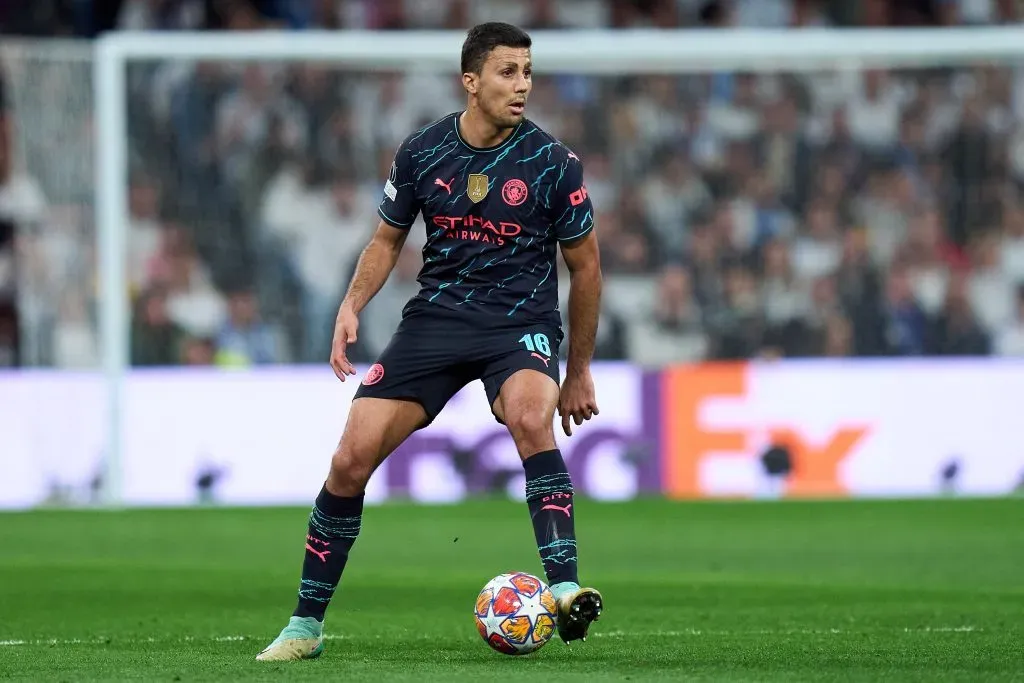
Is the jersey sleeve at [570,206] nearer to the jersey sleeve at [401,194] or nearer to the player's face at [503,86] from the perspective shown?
the player's face at [503,86]

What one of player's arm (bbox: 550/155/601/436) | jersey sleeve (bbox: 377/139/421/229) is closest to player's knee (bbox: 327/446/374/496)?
player's arm (bbox: 550/155/601/436)

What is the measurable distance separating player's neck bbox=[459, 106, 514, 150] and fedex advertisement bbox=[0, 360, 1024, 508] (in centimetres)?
824

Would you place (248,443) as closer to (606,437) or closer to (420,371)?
(606,437)

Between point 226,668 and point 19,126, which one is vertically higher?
point 19,126

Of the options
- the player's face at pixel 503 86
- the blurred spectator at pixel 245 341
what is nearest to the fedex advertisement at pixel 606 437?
the blurred spectator at pixel 245 341

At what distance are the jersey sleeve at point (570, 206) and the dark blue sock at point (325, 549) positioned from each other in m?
1.21

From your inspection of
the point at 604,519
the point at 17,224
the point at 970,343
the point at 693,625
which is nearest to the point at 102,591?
the point at 693,625

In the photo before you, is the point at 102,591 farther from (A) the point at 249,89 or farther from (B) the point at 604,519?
(A) the point at 249,89

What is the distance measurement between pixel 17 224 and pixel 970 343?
319 inches

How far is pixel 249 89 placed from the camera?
1627 cm

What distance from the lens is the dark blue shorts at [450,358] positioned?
6.67 metres

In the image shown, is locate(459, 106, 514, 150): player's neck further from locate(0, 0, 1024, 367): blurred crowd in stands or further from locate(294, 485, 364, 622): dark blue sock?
locate(0, 0, 1024, 367): blurred crowd in stands

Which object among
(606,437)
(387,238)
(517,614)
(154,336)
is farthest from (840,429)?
(517,614)

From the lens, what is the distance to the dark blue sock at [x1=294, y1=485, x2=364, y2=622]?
21.8 feet
